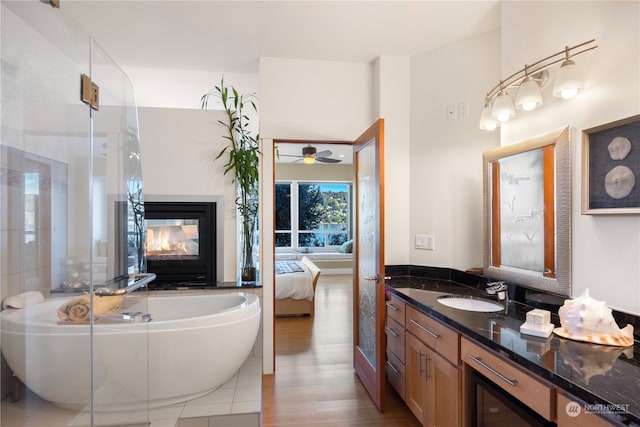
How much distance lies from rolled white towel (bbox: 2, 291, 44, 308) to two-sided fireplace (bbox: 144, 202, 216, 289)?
2326 millimetres

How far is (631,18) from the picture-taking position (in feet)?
4.74

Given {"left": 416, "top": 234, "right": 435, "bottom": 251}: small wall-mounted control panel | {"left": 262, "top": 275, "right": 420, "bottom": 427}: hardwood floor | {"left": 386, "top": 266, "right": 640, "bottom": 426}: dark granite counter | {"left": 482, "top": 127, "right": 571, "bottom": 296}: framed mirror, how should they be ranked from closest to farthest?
{"left": 386, "top": 266, "right": 640, "bottom": 426}: dark granite counter
{"left": 482, "top": 127, "right": 571, "bottom": 296}: framed mirror
{"left": 262, "top": 275, "right": 420, "bottom": 427}: hardwood floor
{"left": 416, "top": 234, "right": 435, "bottom": 251}: small wall-mounted control panel

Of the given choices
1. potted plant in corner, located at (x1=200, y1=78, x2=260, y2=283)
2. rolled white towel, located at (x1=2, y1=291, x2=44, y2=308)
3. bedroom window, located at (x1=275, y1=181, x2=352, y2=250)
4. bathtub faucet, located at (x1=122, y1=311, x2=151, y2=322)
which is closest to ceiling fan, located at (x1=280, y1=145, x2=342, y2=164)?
bedroom window, located at (x1=275, y1=181, x2=352, y2=250)

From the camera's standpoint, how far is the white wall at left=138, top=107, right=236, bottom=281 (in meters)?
3.39

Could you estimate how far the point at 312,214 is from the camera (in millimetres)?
8203

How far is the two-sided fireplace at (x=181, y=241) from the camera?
3.39m

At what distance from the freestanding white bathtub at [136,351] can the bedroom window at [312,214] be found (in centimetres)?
517

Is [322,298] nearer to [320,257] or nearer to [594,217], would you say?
[320,257]

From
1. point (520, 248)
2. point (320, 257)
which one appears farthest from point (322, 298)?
point (520, 248)

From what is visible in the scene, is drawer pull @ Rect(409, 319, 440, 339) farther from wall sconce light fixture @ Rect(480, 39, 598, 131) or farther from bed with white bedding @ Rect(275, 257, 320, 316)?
bed with white bedding @ Rect(275, 257, 320, 316)

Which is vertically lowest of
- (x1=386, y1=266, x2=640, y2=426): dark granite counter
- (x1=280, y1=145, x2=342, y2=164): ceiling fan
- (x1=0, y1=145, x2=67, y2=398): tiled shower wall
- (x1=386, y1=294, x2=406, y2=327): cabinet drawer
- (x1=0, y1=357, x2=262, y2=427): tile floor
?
(x1=0, y1=357, x2=262, y2=427): tile floor

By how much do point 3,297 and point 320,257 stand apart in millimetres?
7063

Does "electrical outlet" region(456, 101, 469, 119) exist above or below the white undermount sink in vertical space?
above

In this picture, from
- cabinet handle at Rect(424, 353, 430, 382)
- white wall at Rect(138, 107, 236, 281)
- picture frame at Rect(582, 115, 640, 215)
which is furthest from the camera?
white wall at Rect(138, 107, 236, 281)
